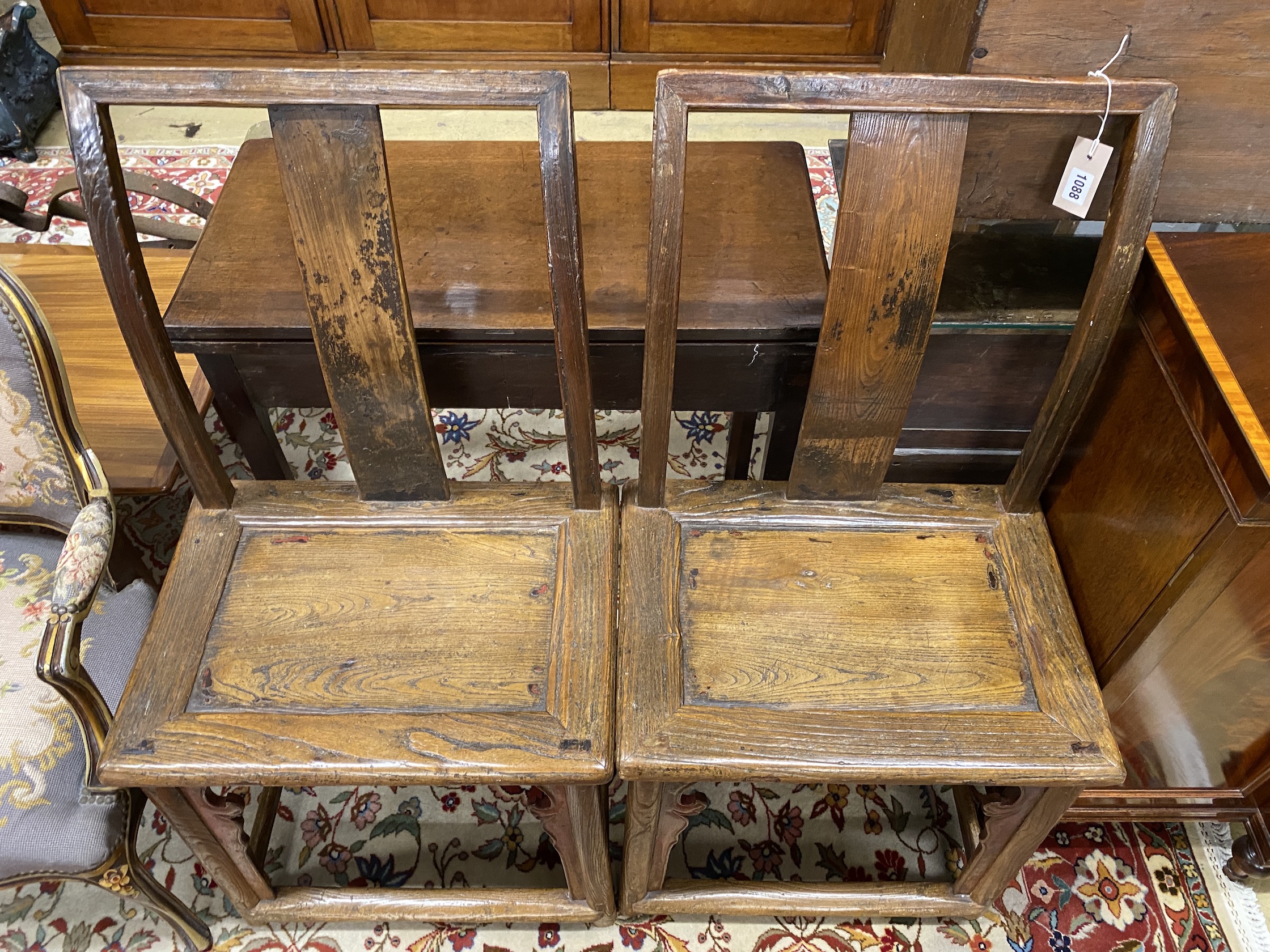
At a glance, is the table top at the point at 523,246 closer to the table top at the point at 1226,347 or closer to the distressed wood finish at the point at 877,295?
the distressed wood finish at the point at 877,295

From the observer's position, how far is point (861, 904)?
126 centimetres

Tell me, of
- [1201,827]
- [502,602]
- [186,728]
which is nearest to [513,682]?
[502,602]

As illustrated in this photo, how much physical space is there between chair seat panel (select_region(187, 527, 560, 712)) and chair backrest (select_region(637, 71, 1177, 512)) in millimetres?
221

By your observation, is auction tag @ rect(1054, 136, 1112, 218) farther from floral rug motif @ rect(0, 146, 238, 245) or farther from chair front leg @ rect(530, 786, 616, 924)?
floral rug motif @ rect(0, 146, 238, 245)

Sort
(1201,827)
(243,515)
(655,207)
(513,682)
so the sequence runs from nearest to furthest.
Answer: (655,207)
(513,682)
(243,515)
(1201,827)

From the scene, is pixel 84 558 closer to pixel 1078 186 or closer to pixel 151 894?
pixel 151 894

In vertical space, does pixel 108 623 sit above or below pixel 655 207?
below

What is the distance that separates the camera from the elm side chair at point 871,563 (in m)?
0.90

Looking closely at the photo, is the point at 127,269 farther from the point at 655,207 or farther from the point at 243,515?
the point at 655,207

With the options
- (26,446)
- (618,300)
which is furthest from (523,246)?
(26,446)

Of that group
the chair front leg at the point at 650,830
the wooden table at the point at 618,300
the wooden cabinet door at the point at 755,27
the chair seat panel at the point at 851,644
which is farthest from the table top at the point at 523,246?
the wooden cabinet door at the point at 755,27

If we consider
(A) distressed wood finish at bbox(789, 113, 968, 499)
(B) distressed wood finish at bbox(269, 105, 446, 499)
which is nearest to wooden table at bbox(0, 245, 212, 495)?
Result: (B) distressed wood finish at bbox(269, 105, 446, 499)

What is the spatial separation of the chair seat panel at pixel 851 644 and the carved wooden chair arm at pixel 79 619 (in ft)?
1.97

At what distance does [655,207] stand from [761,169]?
0.61 m
